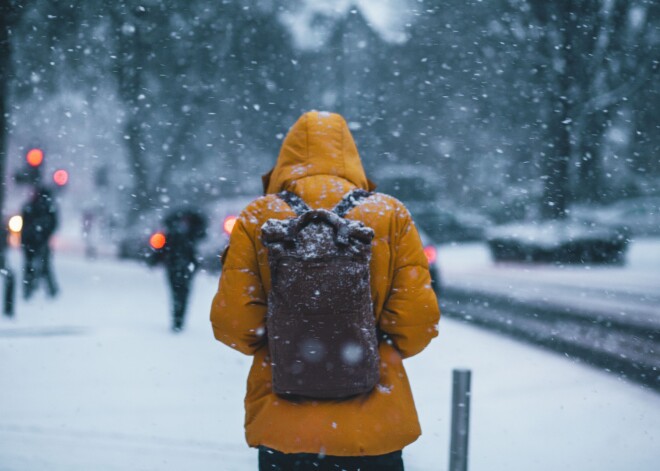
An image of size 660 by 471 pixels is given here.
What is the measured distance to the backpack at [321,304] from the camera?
2244 millimetres

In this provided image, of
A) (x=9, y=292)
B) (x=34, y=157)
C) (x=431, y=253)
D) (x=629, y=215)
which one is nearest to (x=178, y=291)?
(x=9, y=292)

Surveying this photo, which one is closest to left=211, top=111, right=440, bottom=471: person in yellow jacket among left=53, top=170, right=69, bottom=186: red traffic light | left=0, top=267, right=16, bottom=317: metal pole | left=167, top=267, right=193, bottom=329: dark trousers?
left=167, top=267, right=193, bottom=329: dark trousers

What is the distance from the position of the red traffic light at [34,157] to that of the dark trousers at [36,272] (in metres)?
1.73

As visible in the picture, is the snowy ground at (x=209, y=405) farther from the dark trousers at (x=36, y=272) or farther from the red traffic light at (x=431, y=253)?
the dark trousers at (x=36, y=272)

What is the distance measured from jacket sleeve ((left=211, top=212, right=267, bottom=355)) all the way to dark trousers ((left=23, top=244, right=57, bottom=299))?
10.1 m

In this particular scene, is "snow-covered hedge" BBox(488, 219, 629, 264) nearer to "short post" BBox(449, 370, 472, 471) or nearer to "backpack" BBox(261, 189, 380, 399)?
"short post" BBox(449, 370, 472, 471)

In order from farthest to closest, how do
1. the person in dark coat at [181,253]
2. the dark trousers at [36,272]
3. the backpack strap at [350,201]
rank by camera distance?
the dark trousers at [36,272] → the person in dark coat at [181,253] → the backpack strap at [350,201]

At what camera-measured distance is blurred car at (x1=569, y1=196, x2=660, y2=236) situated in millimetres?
24234

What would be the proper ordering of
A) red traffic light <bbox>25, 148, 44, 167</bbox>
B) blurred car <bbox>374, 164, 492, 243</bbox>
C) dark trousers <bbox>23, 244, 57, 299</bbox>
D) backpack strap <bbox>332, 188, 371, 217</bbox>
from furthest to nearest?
blurred car <bbox>374, 164, 492, 243</bbox> < dark trousers <bbox>23, 244, 57, 299</bbox> < red traffic light <bbox>25, 148, 44, 167</bbox> < backpack strap <bbox>332, 188, 371, 217</bbox>

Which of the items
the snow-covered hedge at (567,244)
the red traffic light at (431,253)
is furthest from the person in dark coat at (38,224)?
the snow-covered hedge at (567,244)

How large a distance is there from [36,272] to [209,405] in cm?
754

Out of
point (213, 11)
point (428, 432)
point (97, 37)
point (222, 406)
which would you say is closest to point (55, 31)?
point (97, 37)

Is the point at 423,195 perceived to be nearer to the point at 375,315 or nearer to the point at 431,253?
the point at 431,253

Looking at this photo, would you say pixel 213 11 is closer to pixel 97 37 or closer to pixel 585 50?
pixel 97 37
